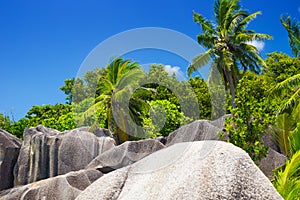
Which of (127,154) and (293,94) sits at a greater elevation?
(293,94)

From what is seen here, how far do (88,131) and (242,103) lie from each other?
9.03 m

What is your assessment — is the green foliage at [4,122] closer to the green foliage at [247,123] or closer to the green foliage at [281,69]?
the green foliage at [281,69]

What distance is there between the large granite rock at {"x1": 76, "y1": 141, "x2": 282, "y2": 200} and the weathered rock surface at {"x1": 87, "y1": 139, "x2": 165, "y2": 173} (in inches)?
344

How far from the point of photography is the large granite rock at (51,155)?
17531mm

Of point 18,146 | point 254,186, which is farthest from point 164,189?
point 18,146

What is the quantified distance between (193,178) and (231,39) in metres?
22.9

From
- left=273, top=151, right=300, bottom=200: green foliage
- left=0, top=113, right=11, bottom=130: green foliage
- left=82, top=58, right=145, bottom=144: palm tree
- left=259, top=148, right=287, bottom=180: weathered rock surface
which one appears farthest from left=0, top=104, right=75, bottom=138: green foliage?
left=273, top=151, right=300, bottom=200: green foliage

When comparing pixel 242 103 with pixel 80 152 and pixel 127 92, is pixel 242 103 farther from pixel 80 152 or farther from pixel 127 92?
pixel 127 92

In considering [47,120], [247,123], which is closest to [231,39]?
[47,120]

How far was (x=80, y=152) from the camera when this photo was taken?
58.1 ft

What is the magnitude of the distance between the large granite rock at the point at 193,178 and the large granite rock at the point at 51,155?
12136 mm

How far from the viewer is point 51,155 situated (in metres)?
17.9

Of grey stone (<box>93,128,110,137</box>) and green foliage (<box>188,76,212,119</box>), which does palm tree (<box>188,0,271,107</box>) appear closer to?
green foliage (<box>188,76,212,119</box>)

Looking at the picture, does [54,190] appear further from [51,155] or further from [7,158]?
[7,158]
